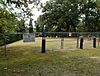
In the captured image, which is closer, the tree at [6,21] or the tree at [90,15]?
the tree at [6,21]

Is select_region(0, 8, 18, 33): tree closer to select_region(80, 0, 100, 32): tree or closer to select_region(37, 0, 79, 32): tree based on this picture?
select_region(37, 0, 79, 32): tree

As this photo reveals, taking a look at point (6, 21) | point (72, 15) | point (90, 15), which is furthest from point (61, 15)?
point (6, 21)

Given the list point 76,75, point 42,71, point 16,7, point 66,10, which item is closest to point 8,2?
point 16,7

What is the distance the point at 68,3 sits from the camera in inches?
2297

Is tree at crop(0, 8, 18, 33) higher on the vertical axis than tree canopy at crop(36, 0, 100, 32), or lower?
lower

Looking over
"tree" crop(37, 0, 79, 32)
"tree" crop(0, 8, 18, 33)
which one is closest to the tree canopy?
"tree" crop(37, 0, 79, 32)

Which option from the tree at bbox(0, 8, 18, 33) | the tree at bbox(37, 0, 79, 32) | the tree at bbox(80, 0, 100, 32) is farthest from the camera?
the tree at bbox(37, 0, 79, 32)

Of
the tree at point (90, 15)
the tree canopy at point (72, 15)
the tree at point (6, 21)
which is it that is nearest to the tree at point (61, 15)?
the tree canopy at point (72, 15)

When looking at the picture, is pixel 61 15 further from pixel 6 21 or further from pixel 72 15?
pixel 6 21

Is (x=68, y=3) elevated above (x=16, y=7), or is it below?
above

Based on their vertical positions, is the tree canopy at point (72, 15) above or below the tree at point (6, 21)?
above

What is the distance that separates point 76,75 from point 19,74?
2.01 meters

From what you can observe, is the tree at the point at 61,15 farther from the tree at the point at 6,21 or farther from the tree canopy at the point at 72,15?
the tree at the point at 6,21

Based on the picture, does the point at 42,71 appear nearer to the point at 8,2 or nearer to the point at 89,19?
the point at 8,2
